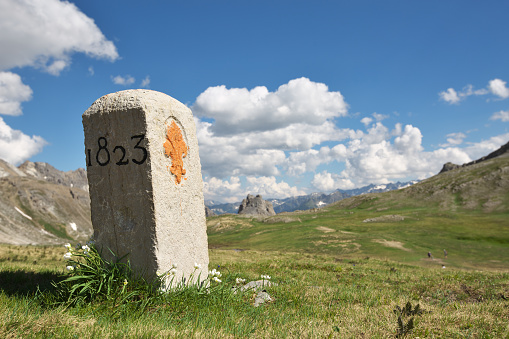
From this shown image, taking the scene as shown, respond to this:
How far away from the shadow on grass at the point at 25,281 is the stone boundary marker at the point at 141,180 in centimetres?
167

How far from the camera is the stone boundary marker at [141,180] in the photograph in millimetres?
6398

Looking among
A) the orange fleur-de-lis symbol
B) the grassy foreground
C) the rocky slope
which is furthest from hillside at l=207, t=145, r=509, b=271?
the orange fleur-de-lis symbol

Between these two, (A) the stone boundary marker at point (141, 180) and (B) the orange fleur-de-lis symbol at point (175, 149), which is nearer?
(A) the stone boundary marker at point (141, 180)

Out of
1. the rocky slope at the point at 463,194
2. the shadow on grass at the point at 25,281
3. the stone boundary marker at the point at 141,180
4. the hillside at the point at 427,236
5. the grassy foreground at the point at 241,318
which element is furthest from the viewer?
the rocky slope at the point at 463,194

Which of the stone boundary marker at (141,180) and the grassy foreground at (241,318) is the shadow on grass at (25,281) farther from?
the stone boundary marker at (141,180)

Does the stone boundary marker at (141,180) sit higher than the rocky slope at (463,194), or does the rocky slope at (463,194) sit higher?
the stone boundary marker at (141,180)

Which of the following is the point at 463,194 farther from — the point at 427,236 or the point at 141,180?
the point at 141,180

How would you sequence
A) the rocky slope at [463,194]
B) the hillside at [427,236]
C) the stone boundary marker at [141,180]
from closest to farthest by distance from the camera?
1. the stone boundary marker at [141,180]
2. the hillside at [427,236]
3. the rocky slope at [463,194]

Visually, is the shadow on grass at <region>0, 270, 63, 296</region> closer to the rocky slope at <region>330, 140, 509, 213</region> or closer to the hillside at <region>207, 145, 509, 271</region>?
the hillside at <region>207, 145, 509, 271</region>

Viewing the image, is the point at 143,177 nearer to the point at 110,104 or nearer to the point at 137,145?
the point at 137,145

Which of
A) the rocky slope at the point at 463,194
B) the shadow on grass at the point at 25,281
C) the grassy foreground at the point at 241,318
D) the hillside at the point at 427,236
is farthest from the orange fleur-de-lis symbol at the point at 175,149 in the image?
the rocky slope at the point at 463,194

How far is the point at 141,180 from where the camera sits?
642 cm

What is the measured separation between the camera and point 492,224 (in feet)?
201

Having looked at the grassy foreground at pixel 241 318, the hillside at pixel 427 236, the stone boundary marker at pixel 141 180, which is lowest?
the hillside at pixel 427 236
